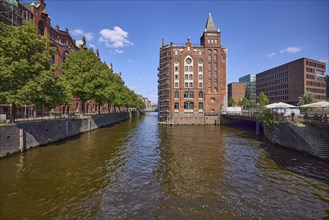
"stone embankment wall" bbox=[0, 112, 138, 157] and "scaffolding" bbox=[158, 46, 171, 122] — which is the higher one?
"scaffolding" bbox=[158, 46, 171, 122]

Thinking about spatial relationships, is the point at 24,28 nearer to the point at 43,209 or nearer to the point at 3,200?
the point at 3,200

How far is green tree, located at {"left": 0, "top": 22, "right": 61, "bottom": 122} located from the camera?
2053 cm

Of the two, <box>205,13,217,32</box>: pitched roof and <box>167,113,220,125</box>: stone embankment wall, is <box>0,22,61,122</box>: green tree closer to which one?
<box>167,113,220,125</box>: stone embankment wall

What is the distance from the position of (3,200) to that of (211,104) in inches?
2449

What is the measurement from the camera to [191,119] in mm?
63562

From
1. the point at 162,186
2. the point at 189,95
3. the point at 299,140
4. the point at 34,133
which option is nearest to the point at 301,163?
the point at 299,140

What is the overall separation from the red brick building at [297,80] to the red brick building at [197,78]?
173 ft

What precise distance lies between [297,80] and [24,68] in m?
113

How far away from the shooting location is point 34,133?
2433cm

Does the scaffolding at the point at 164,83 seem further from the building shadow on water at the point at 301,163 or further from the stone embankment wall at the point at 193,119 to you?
the building shadow on water at the point at 301,163

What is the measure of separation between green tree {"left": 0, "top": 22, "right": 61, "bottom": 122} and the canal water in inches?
263

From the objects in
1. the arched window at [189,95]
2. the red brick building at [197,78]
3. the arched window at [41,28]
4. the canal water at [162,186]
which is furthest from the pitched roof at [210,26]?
the canal water at [162,186]

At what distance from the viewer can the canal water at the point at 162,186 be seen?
10219 millimetres

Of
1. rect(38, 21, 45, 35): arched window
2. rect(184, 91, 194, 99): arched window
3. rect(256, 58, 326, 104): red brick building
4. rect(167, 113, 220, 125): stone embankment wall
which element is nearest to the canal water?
rect(38, 21, 45, 35): arched window
